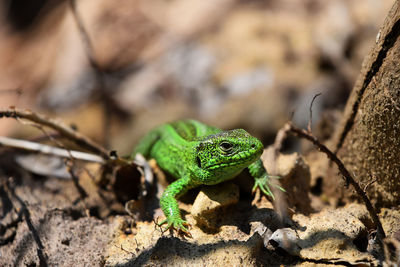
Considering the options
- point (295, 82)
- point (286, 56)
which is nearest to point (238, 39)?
point (286, 56)

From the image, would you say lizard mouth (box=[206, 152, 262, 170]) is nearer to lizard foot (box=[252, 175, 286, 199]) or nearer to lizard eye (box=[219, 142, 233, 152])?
lizard eye (box=[219, 142, 233, 152])

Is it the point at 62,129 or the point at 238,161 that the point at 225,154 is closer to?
the point at 238,161

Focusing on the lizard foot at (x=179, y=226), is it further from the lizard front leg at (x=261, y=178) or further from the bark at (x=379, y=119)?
the bark at (x=379, y=119)

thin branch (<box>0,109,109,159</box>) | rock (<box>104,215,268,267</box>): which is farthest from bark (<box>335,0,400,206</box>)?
thin branch (<box>0,109,109,159</box>)

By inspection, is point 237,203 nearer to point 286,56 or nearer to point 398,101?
point 398,101

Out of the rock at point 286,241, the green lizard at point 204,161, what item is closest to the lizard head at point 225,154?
the green lizard at point 204,161

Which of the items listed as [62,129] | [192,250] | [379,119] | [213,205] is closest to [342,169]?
[379,119]
